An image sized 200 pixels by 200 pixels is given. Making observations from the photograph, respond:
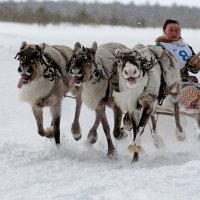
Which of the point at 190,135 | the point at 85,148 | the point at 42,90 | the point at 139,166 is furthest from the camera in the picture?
the point at 190,135

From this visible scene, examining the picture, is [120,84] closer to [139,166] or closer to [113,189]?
[139,166]

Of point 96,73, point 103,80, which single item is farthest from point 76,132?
point 96,73

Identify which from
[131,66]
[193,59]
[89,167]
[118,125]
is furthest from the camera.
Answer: [193,59]

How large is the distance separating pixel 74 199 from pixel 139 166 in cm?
198

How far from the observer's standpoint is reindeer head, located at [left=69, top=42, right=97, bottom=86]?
22.5 ft

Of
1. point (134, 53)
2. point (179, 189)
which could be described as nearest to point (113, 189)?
point (179, 189)

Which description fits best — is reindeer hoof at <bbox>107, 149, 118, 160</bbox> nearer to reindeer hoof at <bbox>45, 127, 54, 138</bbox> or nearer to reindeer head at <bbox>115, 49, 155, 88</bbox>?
reindeer hoof at <bbox>45, 127, 54, 138</bbox>

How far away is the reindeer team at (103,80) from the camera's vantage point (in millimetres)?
6719

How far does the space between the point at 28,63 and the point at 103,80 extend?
108 centimetres

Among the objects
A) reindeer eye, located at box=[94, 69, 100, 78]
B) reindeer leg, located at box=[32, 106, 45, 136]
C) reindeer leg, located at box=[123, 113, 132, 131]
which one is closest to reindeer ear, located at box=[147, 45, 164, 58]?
reindeer eye, located at box=[94, 69, 100, 78]

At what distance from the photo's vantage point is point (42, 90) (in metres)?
7.28

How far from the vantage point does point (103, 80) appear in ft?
24.1

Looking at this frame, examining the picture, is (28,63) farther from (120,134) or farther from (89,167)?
(120,134)

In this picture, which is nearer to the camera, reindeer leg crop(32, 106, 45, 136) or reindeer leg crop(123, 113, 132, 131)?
reindeer leg crop(123, 113, 132, 131)
